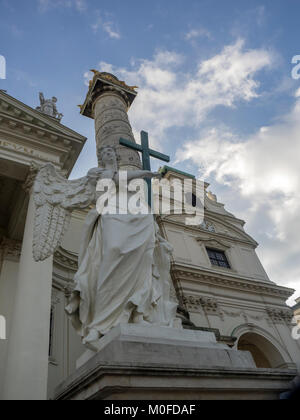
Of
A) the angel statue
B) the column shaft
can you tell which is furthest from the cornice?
the angel statue

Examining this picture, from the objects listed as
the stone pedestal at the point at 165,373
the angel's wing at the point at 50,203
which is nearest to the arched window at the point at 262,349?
the angel's wing at the point at 50,203

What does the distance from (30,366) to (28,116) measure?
7692 mm

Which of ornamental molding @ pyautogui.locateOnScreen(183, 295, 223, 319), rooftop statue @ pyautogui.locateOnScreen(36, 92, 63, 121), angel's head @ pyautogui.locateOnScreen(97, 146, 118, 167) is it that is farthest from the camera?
ornamental molding @ pyautogui.locateOnScreen(183, 295, 223, 319)

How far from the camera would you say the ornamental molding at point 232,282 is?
55.1 ft

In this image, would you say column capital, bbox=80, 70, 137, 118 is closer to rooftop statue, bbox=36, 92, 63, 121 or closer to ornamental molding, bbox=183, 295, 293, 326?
rooftop statue, bbox=36, 92, 63, 121

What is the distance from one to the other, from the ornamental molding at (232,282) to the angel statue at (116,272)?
1280 cm

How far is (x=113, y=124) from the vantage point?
1725 cm

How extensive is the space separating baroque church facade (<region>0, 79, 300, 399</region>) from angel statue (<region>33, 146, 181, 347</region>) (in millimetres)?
1277

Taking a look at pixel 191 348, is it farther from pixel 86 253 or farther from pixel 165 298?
pixel 86 253

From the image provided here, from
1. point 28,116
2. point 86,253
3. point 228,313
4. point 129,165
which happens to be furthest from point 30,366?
point 228,313

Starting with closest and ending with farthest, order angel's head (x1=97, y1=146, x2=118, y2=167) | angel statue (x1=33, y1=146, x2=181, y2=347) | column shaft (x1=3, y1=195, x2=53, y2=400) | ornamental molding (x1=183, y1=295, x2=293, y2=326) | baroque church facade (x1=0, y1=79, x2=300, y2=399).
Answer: angel statue (x1=33, y1=146, x2=181, y2=347) → angel's head (x1=97, y1=146, x2=118, y2=167) → column shaft (x1=3, y1=195, x2=53, y2=400) → baroque church facade (x1=0, y1=79, x2=300, y2=399) → ornamental molding (x1=183, y1=295, x2=293, y2=326)

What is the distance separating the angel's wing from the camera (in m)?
4.37

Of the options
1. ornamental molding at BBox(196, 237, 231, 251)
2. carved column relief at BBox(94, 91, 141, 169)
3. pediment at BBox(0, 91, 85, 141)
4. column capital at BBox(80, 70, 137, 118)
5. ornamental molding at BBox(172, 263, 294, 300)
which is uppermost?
column capital at BBox(80, 70, 137, 118)

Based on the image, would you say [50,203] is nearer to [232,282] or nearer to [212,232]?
[232,282]
